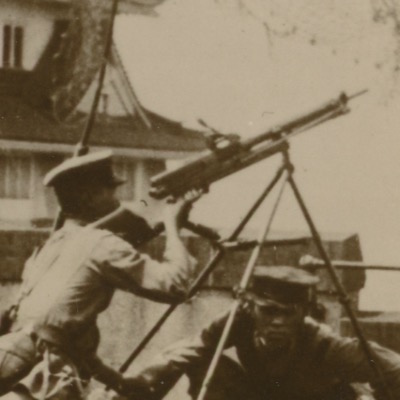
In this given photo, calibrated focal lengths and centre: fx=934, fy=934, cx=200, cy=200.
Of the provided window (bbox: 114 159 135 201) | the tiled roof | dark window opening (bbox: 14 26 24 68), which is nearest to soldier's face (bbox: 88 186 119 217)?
the tiled roof

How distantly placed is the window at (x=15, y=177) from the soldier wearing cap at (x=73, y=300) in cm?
967

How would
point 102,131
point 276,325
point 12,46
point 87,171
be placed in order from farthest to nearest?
point 102,131, point 12,46, point 276,325, point 87,171

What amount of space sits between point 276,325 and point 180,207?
2.82 feet

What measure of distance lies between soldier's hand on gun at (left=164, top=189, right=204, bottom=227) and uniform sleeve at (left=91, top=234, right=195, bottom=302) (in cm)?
18

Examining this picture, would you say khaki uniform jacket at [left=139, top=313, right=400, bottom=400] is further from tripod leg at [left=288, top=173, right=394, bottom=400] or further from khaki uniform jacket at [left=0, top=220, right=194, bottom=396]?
khaki uniform jacket at [left=0, top=220, right=194, bottom=396]

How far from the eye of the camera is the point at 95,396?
438 centimetres

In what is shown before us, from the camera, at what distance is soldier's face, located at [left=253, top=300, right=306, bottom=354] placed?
14.9ft

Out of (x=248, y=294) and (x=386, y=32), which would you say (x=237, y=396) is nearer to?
(x=248, y=294)

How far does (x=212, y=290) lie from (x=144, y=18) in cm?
653

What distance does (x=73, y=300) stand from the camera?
151 inches

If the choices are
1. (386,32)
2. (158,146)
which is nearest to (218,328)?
(386,32)

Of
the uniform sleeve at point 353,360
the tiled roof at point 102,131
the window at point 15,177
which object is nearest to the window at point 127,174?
the tiled roof at point 102,131

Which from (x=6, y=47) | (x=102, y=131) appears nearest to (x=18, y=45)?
(x=6, y=47)

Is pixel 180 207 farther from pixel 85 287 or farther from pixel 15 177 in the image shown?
pixel 15 177
